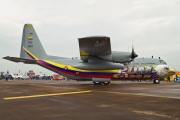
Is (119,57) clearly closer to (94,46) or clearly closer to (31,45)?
(94,46)

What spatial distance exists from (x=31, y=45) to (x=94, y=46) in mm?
11101

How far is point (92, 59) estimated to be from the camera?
25922 mm

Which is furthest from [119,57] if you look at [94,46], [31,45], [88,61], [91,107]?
[91,107]

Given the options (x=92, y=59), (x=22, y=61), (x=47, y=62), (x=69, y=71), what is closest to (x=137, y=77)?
(x=92, y=59)

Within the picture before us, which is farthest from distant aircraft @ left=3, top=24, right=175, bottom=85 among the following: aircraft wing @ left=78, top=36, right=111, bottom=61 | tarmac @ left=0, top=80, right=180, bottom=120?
tarmac @ left=0, top=80, right=180, bottom=120

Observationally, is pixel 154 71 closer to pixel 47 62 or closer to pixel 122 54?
pixel 122 54

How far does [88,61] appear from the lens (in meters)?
26.2

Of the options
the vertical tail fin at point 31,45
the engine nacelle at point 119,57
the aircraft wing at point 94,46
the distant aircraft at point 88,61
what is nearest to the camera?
the aircraft wing at point 94,46

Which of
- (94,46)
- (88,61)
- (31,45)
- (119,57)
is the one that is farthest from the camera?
(31,45)

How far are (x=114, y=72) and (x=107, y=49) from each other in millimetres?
4551

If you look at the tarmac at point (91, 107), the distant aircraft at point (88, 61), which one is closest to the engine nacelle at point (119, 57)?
the distant aircraft at point (88, 61)

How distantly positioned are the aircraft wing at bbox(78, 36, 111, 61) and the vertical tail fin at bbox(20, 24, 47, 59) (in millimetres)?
7436

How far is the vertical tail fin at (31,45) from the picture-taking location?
2867 centimetres

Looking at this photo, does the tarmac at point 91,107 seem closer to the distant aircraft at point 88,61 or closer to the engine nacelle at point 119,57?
the distant aircraft at point 88,61
